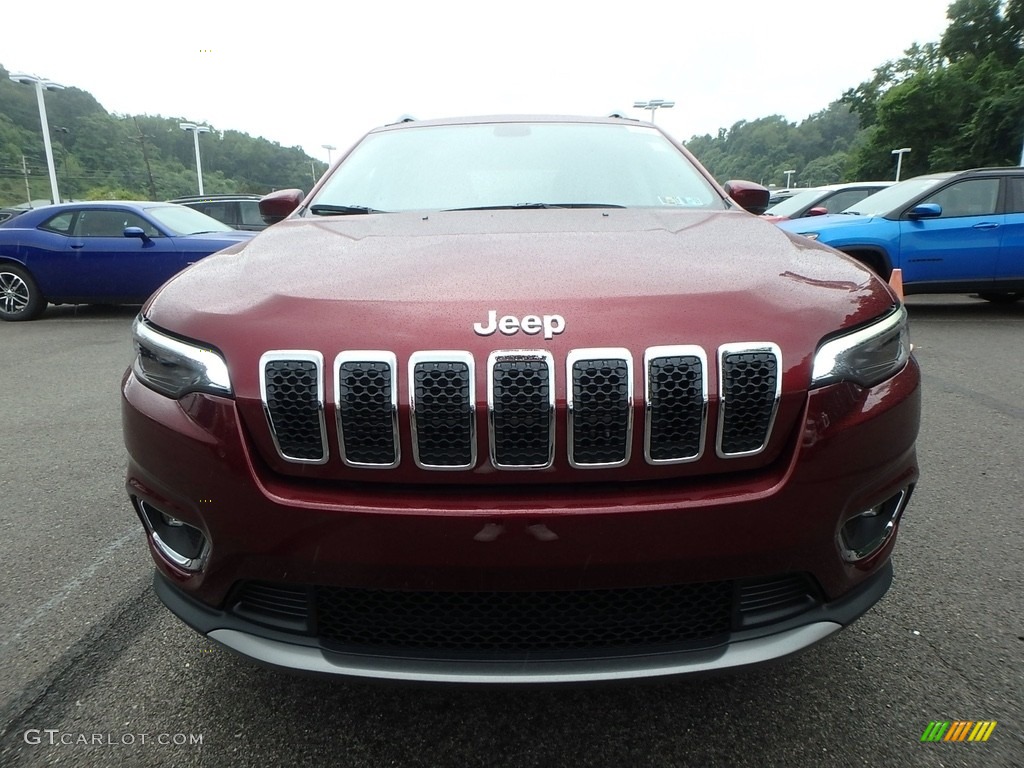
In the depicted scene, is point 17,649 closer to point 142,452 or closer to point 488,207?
point 142,452

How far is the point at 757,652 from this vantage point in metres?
1.48

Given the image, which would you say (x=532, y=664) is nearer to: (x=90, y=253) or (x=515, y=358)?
(x=515, y=358)

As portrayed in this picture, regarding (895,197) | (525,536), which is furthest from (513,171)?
(895,197)

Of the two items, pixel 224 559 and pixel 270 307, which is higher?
pixel 270 307

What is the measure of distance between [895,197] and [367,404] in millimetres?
8505

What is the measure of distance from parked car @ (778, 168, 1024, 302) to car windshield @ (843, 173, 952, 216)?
0.08 ft

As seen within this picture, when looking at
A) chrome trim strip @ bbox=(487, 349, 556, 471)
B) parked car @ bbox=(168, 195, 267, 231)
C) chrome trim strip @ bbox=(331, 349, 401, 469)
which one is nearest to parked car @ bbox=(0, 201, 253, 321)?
parked car @ bbox=(168, 195, 267, 231)

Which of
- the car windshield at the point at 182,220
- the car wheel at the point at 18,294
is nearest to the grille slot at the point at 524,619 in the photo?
the car windshield at the point at 182,220

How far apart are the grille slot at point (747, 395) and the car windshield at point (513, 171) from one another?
1.18 m

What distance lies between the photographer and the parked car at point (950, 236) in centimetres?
770

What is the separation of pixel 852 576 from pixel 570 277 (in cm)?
89

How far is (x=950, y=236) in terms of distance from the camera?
7.71 meters

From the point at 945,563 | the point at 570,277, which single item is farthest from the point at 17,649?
the point at 945,563

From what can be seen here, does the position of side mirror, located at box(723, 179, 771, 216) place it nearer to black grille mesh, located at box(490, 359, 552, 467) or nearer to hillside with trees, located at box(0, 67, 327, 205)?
black grille mesh, located at box(490, 359, 552, 467)
